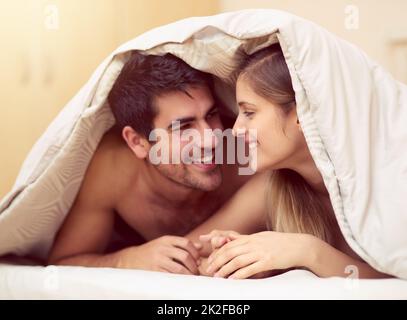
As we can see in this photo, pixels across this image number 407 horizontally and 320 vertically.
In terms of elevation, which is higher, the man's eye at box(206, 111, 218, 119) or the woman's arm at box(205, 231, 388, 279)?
the man's eye at box(206, 111, 218, 119)

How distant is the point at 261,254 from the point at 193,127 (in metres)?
0.32

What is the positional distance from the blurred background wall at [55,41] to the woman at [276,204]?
441 mm

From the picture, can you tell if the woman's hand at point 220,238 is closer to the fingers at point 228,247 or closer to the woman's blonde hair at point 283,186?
the fingers at point 228,247

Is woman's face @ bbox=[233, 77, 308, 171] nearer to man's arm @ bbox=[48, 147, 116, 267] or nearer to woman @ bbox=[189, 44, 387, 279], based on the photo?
woman @ bbox=[189, 44, 387, 279]

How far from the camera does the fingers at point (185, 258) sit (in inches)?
38.3

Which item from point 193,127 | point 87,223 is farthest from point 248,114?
point 87,223

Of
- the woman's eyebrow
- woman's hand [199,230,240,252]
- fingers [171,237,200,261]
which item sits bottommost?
fingers [171,237,200,261]

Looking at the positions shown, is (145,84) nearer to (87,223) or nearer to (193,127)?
(193,127)

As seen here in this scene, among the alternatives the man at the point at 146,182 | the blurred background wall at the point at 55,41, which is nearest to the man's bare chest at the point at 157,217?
the man at the point at 146,182

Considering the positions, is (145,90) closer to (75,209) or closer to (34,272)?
(75,209)

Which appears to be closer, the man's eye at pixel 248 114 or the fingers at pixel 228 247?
the fingers at pixel 228 247

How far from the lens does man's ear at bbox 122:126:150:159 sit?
1121 mm

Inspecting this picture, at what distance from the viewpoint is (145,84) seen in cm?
108

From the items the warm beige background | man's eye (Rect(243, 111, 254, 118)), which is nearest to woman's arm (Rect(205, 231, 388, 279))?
man's eye (Rect(243, 111, 254, 118))
